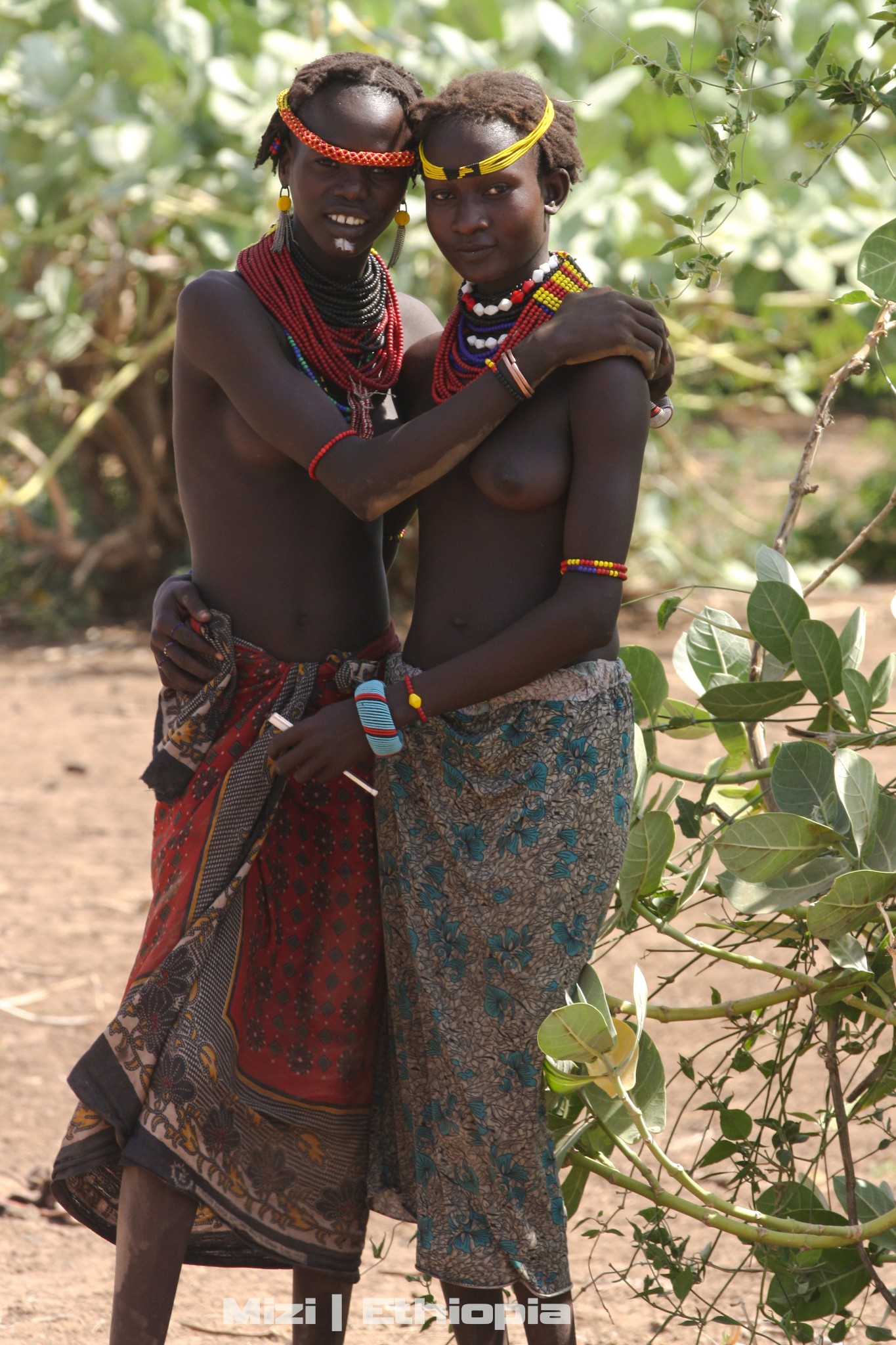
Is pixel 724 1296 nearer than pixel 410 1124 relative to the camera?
No

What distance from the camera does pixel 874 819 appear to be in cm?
169

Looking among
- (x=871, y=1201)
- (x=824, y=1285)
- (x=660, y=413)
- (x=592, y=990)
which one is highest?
(x=660, y=413)

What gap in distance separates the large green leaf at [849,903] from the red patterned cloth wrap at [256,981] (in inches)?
22.8

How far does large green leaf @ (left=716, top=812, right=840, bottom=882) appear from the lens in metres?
1.68

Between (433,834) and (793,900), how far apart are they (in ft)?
1.46

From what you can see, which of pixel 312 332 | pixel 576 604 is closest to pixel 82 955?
pixel 312 332

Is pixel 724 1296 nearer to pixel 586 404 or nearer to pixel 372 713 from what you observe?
pixel 372 713

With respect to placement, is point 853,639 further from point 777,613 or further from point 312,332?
point 312,332

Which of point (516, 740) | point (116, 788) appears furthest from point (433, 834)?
point (116, 788)

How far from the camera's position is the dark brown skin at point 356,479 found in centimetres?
168

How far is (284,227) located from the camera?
1.86 meters

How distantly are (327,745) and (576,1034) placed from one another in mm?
434

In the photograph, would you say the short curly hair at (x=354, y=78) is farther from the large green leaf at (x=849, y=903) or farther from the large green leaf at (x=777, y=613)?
the large green leaf at (x=849, y=903)

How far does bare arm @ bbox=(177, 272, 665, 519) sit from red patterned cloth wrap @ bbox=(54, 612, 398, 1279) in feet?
0.98
